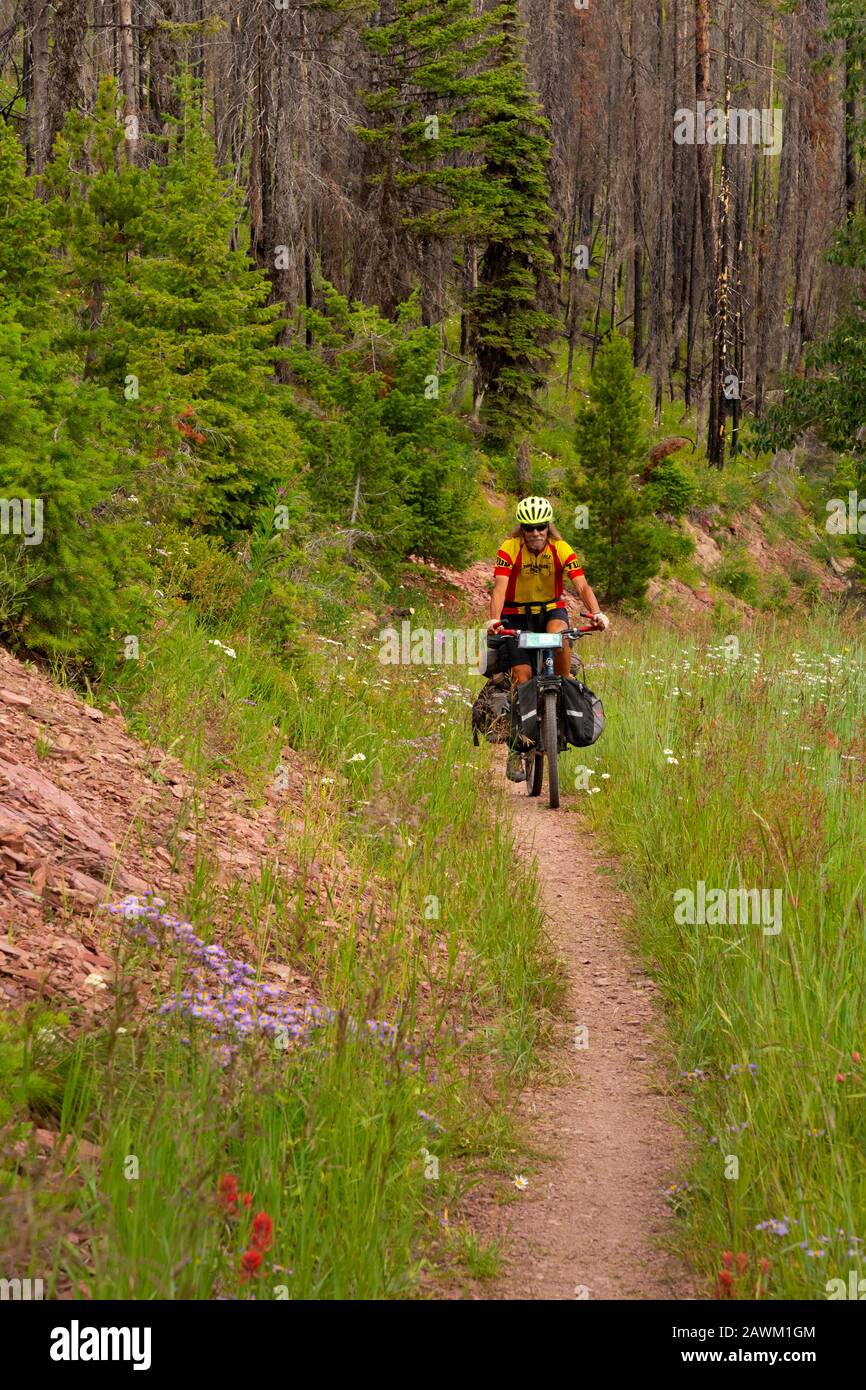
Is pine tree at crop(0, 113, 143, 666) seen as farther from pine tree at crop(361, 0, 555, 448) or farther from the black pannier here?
pine tree at crop(361, 0, 555, 448)

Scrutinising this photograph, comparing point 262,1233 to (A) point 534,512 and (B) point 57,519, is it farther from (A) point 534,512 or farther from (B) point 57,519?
(A) point 534,512

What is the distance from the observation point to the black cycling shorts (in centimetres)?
946

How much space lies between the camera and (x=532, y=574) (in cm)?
949

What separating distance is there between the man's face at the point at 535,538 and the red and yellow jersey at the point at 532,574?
0.05 metres

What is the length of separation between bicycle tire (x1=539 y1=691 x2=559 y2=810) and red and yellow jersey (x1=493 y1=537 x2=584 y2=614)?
903 mm

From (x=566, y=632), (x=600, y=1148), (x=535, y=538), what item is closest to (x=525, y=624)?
(x=566, y=632)

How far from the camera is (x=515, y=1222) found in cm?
378

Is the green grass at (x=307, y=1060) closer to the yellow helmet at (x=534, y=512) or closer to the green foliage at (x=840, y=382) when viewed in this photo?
the yellow helmet at (x=534, y=512)

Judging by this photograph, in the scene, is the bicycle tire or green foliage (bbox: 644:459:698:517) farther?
green foliage (bbox: 644:459:698:517)

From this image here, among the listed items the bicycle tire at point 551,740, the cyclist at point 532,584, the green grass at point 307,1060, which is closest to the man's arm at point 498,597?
the cyclist at point 532,584

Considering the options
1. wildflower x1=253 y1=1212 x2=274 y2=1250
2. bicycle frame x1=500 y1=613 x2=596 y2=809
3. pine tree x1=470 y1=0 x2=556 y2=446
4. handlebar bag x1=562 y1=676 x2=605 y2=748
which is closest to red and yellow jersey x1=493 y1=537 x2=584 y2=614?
bicycle frame x1=500 y1=613 x2=596 y2=809

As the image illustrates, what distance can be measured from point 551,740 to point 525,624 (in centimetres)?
108

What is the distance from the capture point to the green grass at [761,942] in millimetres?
3387
